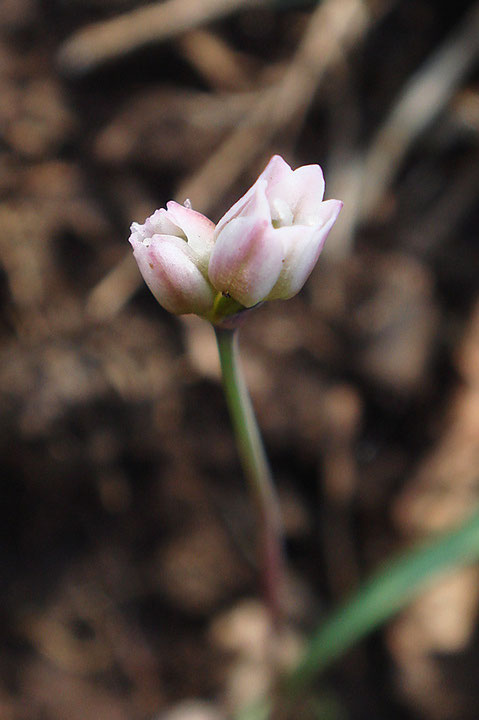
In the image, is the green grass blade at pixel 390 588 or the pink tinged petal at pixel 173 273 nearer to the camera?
the pink tinged petal at pixel 173 273

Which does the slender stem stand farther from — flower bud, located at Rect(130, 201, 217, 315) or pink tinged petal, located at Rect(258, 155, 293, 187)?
pink tinged petal, located at Rect(258, 155, 293, 187)

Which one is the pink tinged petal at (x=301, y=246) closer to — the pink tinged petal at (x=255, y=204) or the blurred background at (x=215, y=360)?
the pink tinged petal at (x=255, y=204)

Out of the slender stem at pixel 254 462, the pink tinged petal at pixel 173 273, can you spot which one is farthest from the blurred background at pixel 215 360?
the pink tinged petal at pixel 173 273

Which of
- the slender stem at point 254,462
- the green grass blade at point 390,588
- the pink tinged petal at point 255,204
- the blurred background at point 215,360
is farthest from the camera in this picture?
the blurred background at point 215,360

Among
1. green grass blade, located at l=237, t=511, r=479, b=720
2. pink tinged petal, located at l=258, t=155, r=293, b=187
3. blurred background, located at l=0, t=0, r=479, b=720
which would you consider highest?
blurred background, located at l=0, t=0, r=479, b=720

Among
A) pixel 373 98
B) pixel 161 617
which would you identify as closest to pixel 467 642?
pixel 161 617

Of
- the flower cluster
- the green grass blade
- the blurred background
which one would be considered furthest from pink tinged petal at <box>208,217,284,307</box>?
the blurred background

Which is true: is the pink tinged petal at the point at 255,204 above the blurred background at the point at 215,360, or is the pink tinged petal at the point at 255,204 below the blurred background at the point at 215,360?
below

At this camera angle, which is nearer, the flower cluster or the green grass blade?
the flower cluster
